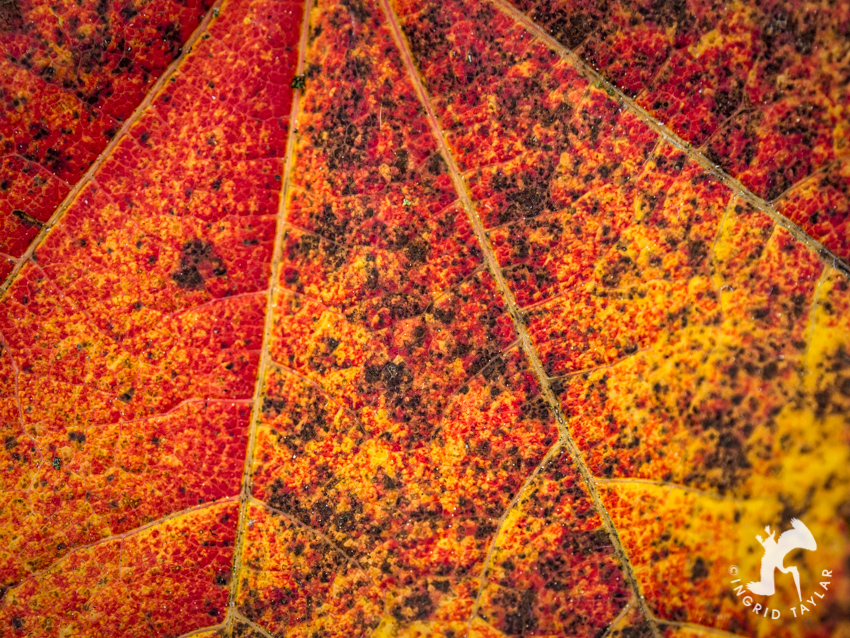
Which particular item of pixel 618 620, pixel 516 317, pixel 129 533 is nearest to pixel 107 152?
pixel 129 533

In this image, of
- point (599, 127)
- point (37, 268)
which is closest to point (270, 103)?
point (37, 268)

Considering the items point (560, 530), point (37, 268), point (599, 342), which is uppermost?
point (37, 268)

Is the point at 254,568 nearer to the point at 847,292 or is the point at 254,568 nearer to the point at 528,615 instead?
the point at 528,615

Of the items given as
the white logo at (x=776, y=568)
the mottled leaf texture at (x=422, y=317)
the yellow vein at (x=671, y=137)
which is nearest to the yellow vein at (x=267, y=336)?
the mottled leaf texture at (x=422, y=317)

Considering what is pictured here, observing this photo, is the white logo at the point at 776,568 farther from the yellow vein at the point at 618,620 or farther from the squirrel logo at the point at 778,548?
the yellow vein at the point at 618,620

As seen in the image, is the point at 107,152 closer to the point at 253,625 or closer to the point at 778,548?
the point at 253,625
